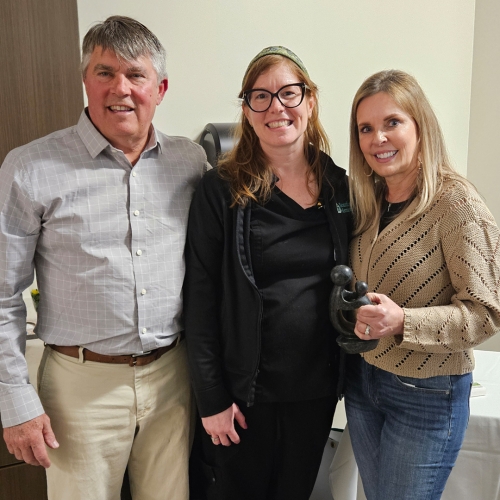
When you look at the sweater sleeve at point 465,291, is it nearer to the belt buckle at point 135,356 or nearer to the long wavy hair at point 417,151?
the long wavy hair at point 417,151

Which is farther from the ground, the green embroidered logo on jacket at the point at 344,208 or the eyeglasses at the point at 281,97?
the eyeglasses at the point at 281,97

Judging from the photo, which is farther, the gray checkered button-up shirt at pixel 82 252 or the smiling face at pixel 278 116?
the smiling face at pixel 278 116

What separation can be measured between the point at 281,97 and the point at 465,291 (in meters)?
0.67

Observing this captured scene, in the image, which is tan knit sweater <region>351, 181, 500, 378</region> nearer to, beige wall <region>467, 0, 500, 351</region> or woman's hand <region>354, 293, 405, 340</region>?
woman's hand <region>354, 293, 405, 340</region>

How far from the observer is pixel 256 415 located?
1527 millimetres

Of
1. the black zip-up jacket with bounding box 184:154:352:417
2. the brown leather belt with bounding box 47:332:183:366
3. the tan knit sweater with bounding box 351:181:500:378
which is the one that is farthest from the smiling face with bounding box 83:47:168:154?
the tan knit sweater with bounding box 351:181:500:378

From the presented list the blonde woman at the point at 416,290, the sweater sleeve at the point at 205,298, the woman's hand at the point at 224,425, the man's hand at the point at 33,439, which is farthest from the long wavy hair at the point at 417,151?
the man's hand at the point at 33,439

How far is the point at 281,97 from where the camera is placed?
1473mm

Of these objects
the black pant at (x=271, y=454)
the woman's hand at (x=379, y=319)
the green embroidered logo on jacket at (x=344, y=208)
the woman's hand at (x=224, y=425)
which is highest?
the green embroidered logo on jacket at (x=344, y=208)

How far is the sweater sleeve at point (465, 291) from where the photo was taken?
128cm

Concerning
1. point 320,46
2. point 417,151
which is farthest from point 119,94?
point 320,46

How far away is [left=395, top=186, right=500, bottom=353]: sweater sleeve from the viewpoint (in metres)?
1.28

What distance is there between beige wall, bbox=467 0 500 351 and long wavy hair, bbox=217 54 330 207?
171 centimetres

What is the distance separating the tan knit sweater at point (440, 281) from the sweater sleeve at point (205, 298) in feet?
1.33
